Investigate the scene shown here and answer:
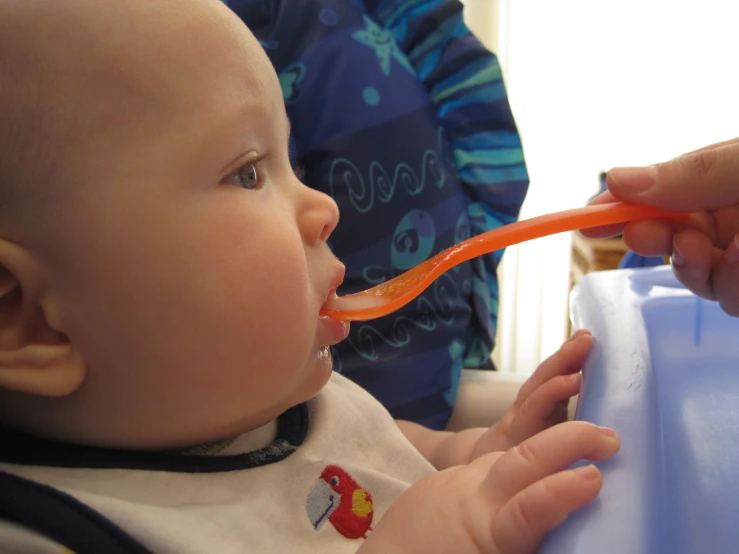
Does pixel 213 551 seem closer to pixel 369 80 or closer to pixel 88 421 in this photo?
pixel 88 421

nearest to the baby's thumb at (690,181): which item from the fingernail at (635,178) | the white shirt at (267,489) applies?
the fingernail at (635,178)

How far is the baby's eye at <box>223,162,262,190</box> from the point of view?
1.61ft

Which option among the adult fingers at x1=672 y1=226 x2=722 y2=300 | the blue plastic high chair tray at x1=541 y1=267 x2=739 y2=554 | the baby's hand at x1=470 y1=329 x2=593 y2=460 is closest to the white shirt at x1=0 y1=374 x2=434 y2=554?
the baby's hand at x1=470 y1=329 x2=593 y2=460

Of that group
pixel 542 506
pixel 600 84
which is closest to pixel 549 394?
pixel 542 506

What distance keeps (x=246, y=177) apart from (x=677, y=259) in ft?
1.28

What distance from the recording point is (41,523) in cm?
43

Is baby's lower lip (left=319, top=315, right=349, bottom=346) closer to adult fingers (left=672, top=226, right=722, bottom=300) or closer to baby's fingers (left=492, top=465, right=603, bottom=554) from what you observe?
baby's fingers (left=492, top=465, right=603, bottom=554)

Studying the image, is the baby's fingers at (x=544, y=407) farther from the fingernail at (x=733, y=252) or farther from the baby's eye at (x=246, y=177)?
the baby's eye at (x=246, y=177)

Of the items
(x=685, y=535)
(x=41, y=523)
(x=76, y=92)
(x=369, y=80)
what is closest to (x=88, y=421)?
(x=41, y=523)

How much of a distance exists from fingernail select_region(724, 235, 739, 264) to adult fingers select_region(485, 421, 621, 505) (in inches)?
9.2

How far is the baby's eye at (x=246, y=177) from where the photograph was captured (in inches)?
19.3

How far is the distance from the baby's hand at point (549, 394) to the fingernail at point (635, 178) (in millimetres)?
160

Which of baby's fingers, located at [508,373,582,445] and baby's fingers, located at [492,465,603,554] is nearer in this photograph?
baby's fingers, located at [492,465,603,554]

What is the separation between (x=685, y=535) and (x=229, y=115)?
1.36 ft
